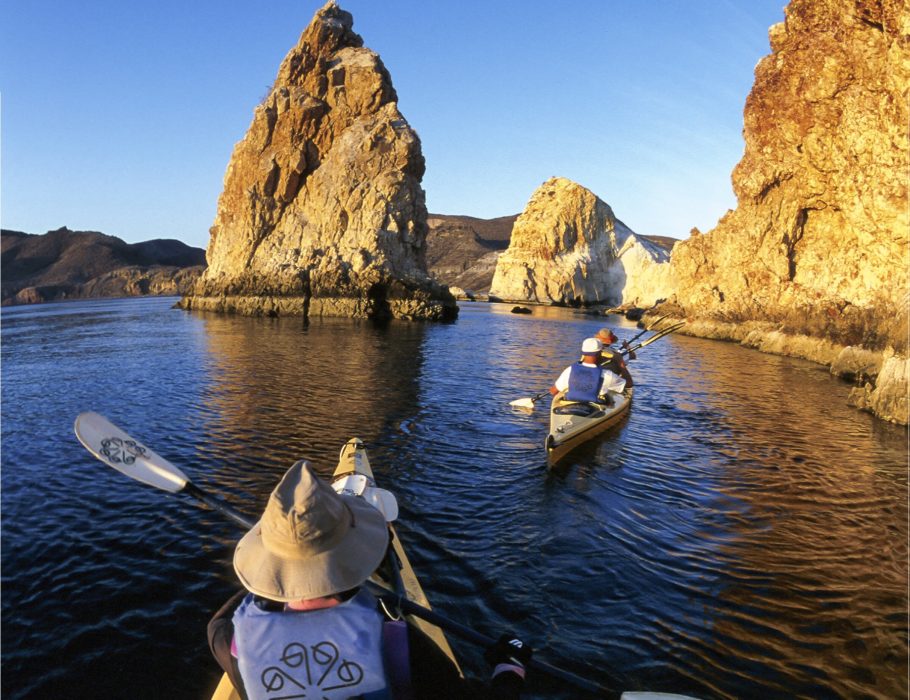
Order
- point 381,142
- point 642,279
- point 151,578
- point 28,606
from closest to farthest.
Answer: point 28,606, point 151,578, point 381,142, point 642,279

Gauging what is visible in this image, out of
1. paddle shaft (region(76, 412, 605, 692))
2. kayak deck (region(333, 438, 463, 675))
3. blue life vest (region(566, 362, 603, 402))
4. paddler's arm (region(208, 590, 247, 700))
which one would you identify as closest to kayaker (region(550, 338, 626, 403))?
blue life vest (region(566, 362, 603, 402))

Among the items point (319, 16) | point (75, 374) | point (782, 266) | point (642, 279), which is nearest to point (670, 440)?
point (75, 374)

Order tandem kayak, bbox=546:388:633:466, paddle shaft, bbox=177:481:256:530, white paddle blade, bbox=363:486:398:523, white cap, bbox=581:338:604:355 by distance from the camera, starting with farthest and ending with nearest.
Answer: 1. white cap, bbox=581:338:604:355
2. tandem kayak, bbox=546:388:633:466
3. white paddle blade, bbox=363:486:398:523
4. paddle shaft, bbox=177:481:256:530

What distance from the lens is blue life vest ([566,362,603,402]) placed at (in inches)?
468

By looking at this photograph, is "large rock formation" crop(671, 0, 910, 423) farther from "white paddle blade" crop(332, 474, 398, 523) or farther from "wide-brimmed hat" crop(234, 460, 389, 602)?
"wide-brimmed hat" crop(234, 460, 389, 602)

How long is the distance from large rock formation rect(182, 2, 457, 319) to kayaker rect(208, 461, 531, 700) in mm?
47149

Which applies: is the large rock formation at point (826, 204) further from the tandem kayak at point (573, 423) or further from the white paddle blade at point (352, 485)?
the white paddle blade at point (352, 485)

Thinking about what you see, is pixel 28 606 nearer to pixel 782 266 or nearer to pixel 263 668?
pixel 263 668

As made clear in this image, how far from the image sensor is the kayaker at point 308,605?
94.7 inches

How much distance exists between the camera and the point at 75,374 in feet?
68.3

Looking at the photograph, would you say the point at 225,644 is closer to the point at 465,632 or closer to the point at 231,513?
the point at 465,632

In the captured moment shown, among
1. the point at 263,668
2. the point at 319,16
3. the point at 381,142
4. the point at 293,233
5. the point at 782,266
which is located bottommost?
the point at 263,668

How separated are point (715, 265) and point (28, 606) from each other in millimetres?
47336

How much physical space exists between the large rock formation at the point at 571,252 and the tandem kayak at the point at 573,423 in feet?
312
